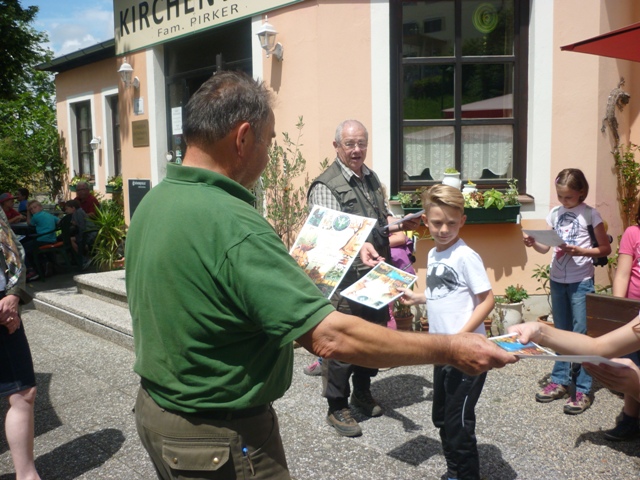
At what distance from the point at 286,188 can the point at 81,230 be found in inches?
204

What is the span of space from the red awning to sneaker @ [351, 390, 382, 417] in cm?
272

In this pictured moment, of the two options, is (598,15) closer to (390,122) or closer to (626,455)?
(390,122)

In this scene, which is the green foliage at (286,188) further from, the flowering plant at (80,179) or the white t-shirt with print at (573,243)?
the flowering plant at (80,179)

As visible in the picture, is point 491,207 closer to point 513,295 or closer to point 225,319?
point 513,295

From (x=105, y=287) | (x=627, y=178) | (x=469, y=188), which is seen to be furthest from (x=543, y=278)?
(x=105, y=287)

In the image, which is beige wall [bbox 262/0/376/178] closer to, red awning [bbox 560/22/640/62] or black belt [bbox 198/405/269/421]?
red awning [bbox 560/22/640/62]

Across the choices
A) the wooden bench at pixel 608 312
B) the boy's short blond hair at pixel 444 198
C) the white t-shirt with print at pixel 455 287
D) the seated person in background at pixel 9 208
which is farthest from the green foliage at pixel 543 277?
the seated person in background at pixel 9 208

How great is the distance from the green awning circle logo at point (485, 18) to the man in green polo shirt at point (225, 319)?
200 inches

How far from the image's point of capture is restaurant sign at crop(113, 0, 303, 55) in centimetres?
725

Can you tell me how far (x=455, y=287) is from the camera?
11.2 feet

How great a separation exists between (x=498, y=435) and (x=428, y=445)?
1.56 feet

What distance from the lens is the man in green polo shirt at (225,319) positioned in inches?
69.2

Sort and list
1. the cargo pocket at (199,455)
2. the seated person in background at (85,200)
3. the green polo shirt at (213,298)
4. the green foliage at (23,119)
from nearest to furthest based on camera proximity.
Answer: the green polo shirt at (213,298) → the cargo pocket at (199,455) → the green foliage at (23,119) → the seated person in background at (85,200)

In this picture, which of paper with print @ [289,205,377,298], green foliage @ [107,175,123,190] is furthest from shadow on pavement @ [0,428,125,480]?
green foliage @ [107,175,123,190]
